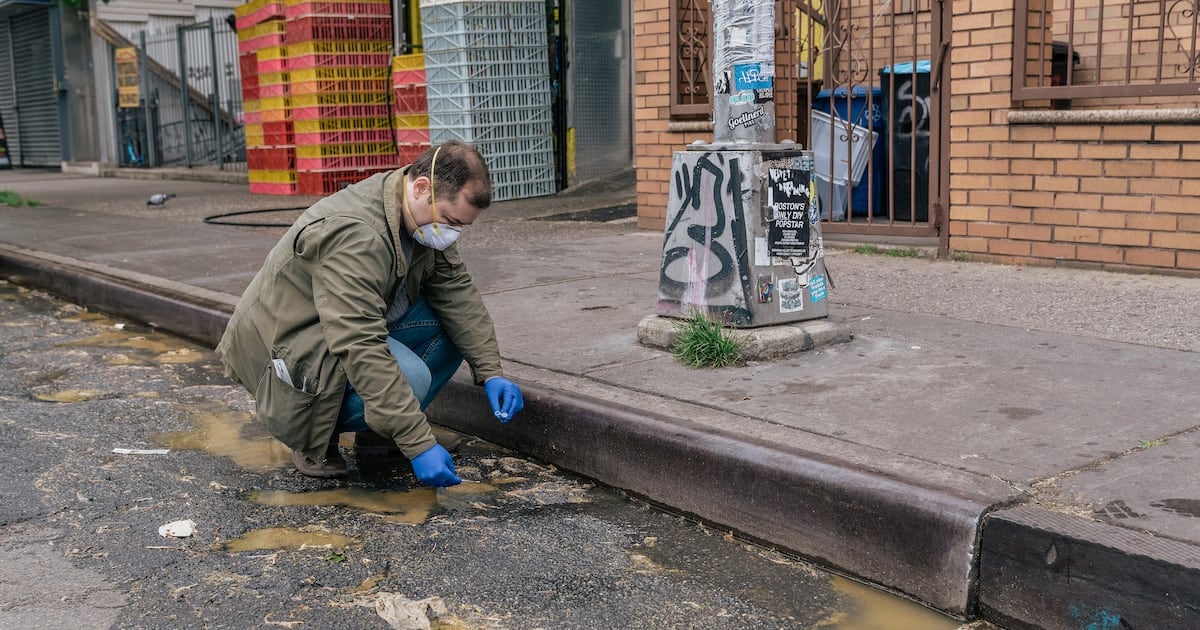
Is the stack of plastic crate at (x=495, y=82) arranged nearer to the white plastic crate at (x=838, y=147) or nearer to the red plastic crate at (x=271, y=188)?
the red plastic crate at (x=271, y=188)

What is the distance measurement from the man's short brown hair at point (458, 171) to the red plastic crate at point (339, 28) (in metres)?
10.00

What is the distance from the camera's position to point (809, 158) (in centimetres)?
459

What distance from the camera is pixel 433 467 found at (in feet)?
10.8

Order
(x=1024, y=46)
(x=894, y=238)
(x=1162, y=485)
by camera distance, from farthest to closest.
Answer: (x=894, y=238)
(x=1024, y=46)
(x=1162, y=485)

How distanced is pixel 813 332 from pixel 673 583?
187 cm

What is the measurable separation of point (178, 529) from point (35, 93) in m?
25.3

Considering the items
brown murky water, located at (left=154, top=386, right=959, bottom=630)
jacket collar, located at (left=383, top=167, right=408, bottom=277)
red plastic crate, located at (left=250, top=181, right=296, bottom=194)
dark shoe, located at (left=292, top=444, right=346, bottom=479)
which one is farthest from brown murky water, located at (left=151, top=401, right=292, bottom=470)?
red plastic crate, located at (left=250, top=181, right=296, bottom=194)

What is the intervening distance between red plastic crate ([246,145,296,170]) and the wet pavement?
31.7 feet

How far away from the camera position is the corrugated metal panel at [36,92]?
Answer: 2406 cm

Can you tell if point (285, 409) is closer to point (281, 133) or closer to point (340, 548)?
point (340, 548)

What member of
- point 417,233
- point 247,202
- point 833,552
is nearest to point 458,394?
point 417,233

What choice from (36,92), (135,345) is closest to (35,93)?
(36,92)

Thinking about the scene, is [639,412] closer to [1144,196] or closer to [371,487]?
[371,487]

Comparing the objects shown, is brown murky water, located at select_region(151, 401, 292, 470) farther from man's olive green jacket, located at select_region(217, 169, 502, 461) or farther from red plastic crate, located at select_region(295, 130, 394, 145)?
red plastic crate, located at select_region(295, 130, 394, 145)
